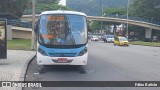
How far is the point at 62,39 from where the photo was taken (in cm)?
1819

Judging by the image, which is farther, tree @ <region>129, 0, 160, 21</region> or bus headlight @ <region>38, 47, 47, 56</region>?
tree @ <region>129, 0, 160, 21</region>

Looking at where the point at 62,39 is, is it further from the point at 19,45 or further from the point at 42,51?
the point at 19,45

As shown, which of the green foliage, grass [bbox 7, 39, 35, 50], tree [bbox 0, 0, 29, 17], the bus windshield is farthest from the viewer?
the green foliage

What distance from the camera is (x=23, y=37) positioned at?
2515 inches

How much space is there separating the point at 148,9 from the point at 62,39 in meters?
85.0

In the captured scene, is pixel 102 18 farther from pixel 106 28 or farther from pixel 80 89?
pixel 80 89

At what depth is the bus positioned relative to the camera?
1777 cm

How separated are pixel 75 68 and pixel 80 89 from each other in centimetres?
707

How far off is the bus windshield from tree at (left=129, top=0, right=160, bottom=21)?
80925 millimetres

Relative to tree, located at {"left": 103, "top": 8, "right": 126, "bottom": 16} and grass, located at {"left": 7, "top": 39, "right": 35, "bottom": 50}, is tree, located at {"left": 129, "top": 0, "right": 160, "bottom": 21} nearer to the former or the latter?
tree, located at {"left": 103, "top": 8, "right": 126, "bottom": 16}

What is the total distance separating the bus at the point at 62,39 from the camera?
1777 cm

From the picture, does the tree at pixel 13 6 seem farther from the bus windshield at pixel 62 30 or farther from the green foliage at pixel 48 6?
the green foliage at pixel 48 6

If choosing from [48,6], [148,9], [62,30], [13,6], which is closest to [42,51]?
[62,30]

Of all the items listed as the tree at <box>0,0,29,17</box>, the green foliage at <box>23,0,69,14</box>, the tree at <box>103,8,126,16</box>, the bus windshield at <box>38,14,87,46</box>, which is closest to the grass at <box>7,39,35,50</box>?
the tree at <box>0,0,29,17</box>
